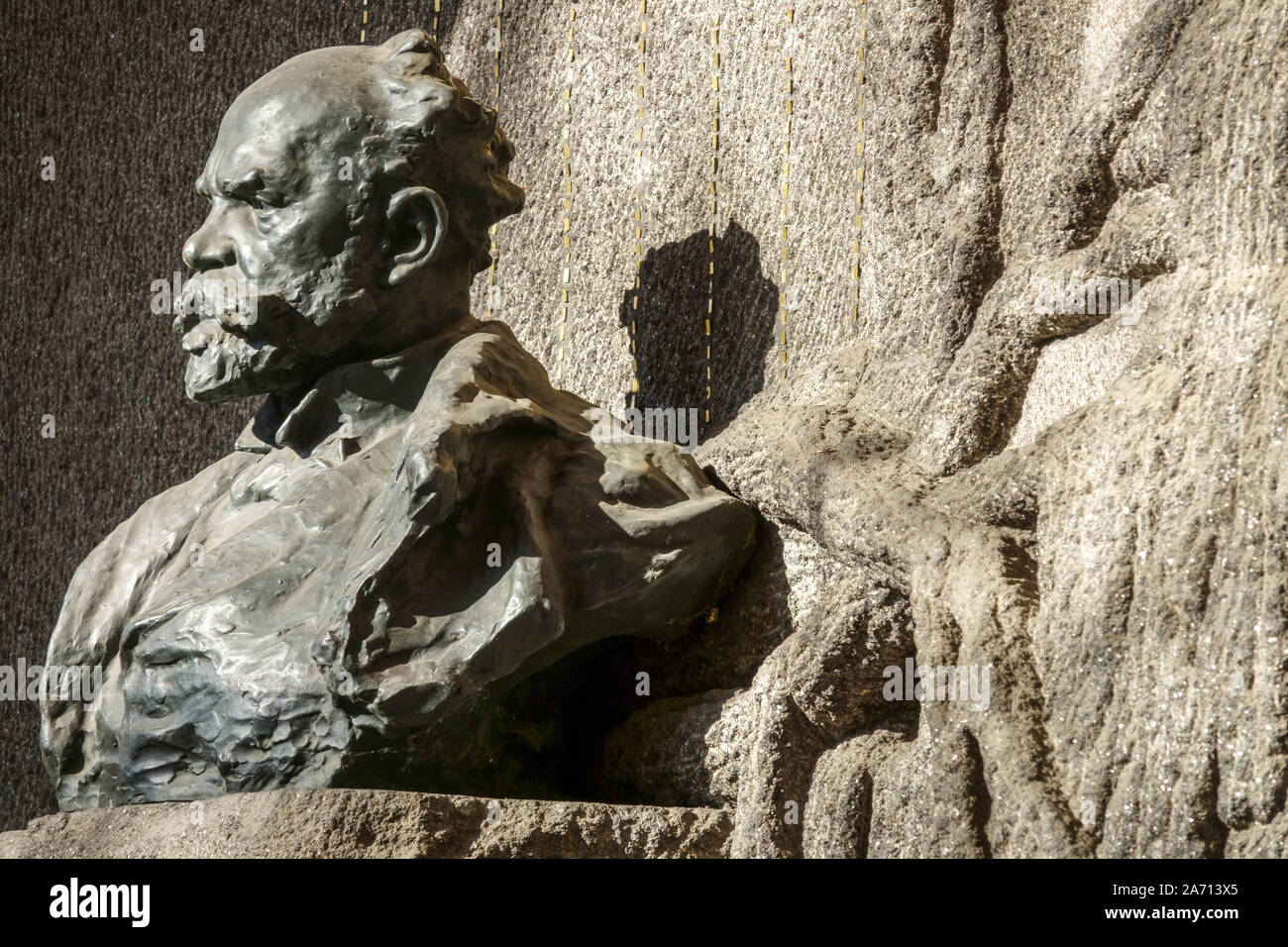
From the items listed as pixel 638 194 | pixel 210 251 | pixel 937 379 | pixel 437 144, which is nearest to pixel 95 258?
pixel 638 194

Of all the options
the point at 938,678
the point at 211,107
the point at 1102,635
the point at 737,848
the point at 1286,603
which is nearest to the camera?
the point at 1286,603

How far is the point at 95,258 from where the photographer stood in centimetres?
344

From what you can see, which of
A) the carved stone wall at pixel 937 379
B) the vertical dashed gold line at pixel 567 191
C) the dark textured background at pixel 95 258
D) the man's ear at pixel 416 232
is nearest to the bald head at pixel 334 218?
the man's ear at pixel 416 232

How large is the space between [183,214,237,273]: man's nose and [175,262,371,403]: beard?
1 centimetres

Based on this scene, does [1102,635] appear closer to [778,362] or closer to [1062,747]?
[1062,747]

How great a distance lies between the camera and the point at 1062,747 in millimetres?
1509

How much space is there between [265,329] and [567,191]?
0.97 metres

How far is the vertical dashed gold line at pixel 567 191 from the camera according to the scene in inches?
106

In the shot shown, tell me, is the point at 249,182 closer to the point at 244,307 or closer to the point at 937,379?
the point at 244,307

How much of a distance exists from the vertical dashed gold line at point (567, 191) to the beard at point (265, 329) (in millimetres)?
760

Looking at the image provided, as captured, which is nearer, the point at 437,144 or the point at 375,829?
the point at 375,829

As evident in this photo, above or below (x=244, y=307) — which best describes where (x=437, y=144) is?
above

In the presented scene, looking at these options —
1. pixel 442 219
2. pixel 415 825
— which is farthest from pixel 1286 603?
pixel 442 219

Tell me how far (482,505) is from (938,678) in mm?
483
